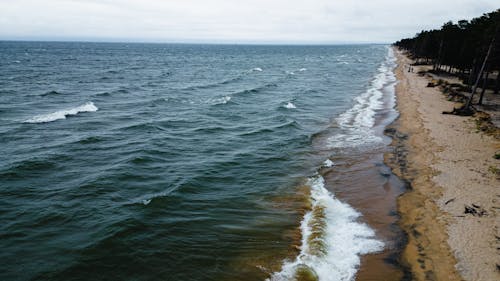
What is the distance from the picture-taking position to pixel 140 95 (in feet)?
155

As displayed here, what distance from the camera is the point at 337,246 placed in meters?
13.7

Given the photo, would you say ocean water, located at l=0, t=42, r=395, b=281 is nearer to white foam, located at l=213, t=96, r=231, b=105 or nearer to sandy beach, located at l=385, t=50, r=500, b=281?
sandy beach, located at l=385, t=50, r=500, b=281

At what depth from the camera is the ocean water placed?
1282cm

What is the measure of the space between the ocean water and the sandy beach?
2.04 m

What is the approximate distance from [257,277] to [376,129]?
23370 millimetres

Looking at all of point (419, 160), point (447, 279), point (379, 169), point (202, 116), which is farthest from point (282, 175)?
point (202, 116)

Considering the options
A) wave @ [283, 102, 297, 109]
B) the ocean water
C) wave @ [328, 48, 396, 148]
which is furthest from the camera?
wave @ [283, 102, 297, 109]

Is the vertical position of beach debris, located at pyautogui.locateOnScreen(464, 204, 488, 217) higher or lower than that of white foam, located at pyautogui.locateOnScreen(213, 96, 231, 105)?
higher

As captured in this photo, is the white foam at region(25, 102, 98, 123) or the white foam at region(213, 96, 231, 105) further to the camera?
the white foam at region(213, 96, 231, 105)

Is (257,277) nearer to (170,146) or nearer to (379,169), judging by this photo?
(379,169)

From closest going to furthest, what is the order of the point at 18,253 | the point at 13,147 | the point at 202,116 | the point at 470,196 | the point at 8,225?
the point at 18,253 → the point at 8,225 → the point at 470,196 → the point at 13,147 → the point at 202,116

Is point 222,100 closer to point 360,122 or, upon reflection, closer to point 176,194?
point 360,122

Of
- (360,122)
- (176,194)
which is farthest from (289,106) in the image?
(176,194)

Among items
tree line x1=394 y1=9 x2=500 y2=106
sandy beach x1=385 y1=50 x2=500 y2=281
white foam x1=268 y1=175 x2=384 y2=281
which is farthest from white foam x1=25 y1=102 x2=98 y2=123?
tree line x1=394 y1=9 x2=500 y2=106
